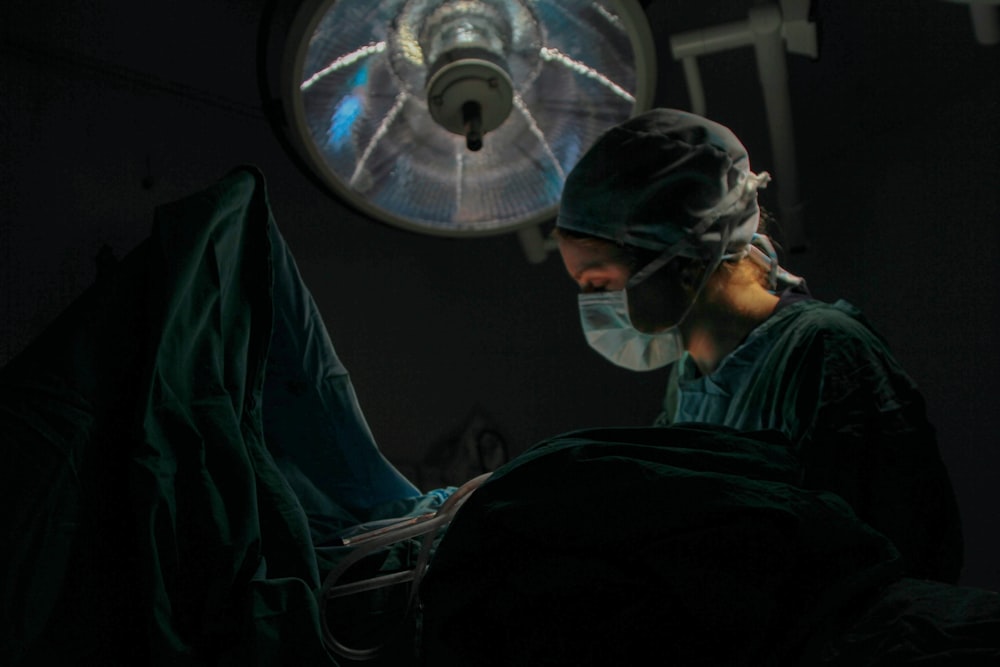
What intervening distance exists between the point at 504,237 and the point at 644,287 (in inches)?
35.4

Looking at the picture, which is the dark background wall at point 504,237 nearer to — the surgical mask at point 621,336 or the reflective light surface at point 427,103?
the reflective light surface at point 427,103

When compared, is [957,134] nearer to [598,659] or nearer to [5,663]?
[598,659]

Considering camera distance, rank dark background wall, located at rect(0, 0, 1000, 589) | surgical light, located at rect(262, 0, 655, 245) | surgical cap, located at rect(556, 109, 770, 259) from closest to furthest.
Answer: surgical light, located at rect(262, 0, 655, 245), surgical cap, located at rect(556, 109, 770, 259), dark background wall, located at rect(0, 0, 1000, 589)

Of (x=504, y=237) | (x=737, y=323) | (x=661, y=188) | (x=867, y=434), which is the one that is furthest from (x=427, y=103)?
(x=504, y=237)

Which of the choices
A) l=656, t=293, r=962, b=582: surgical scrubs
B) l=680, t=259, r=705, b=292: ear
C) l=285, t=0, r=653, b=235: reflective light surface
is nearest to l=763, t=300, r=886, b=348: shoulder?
l=656, t=293, r=962, b=582: surgical scrubs

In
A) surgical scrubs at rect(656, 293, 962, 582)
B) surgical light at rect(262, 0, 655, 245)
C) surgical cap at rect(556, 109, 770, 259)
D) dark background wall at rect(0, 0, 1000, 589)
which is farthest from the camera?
dark background wall at rect(0, 0, 1000, 589)

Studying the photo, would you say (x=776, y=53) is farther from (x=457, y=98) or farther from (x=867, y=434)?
(x=867, y=434)

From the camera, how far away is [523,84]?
134 cm

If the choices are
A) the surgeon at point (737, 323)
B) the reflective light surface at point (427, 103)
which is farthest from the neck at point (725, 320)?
the reflective light surface at point (427, 103)

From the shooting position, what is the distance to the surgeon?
3.60ft

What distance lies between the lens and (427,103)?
1.27 meters

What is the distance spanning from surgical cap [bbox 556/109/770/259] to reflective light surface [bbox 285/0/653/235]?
0.16 ft

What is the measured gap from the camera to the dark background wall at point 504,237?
1.55m

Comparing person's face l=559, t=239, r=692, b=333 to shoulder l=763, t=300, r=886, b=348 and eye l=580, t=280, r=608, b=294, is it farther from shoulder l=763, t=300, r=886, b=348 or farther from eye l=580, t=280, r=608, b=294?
shoulder l=763, t=300, r=886, b=348
